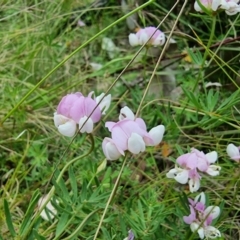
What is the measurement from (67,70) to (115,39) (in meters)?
0.28

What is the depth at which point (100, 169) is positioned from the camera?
94 cm

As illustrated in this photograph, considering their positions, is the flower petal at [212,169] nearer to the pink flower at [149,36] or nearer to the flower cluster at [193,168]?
the flower cluster at [193,168]

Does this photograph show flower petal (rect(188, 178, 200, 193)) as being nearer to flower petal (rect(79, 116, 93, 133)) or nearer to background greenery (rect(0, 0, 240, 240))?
background greenery (rect(0, 0, 240, 240))

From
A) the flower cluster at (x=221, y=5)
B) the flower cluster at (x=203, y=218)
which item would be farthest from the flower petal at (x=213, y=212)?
the flower cluster at (x=221, y=5)

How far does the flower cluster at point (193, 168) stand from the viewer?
79cm

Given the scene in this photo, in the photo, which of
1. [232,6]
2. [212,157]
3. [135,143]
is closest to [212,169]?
[212,157]

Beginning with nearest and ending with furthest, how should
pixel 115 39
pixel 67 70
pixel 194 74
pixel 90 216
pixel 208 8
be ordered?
pixel 90 216
pixel 208 8
pixel 194 74
pixel 67 70
pixel 115 39

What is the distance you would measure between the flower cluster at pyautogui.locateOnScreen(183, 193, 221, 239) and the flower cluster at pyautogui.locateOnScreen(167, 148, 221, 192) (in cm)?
3

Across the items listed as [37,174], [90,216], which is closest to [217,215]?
[90,216]

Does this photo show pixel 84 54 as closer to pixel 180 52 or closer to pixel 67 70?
pixel 67 70

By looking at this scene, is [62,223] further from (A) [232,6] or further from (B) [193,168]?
(A) [232,6]

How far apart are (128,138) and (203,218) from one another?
16 cm

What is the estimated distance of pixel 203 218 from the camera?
0.78 metres

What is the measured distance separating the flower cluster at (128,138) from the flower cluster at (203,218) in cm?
12
